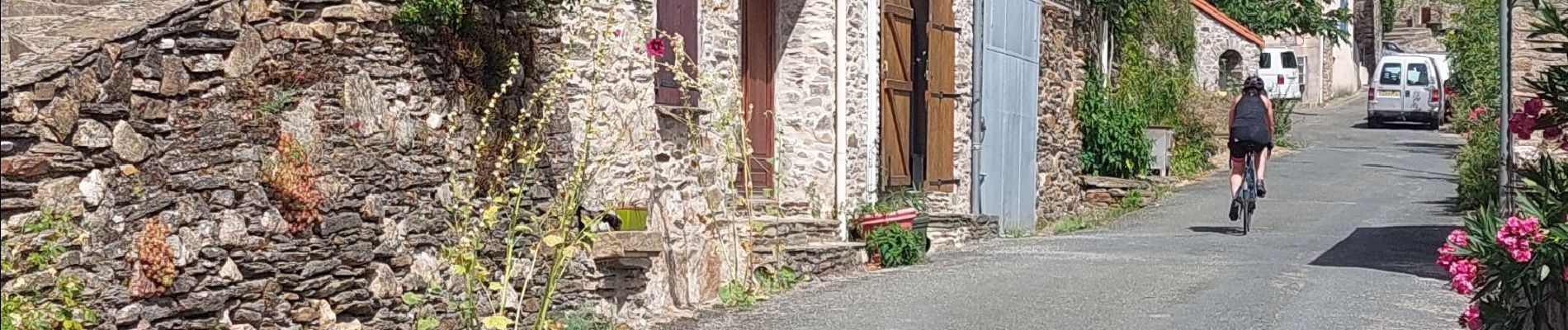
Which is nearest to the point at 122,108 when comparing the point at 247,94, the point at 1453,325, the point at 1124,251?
the point at 247,94

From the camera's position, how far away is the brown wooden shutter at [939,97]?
48.5ft

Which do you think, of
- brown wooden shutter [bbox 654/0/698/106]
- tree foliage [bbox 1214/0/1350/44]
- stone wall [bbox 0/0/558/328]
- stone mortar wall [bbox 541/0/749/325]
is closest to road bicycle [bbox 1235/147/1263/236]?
stone mortar wall [bbox 541/0/749/325]

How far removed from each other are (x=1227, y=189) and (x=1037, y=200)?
368 centimetres

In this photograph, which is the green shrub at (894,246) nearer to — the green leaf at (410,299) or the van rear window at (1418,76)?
the green leaf at (410,299)

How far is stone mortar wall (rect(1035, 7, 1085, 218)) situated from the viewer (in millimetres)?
18141

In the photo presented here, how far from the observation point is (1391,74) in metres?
35.5

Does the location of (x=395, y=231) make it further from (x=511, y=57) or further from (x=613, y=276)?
(x=613, y=276)

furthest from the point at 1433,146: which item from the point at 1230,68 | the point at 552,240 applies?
the point at 552,240

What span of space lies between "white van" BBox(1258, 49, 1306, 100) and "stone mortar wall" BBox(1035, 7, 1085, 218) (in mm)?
20618

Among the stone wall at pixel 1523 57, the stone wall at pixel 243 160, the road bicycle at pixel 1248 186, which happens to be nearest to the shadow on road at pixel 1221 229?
the road bicycle at pixel 1248 186

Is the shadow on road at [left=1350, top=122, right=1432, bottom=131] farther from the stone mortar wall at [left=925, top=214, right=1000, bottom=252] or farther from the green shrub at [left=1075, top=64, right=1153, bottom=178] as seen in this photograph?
the stone mortar wall at [left=925, top=214, right=1000, bottom=252]

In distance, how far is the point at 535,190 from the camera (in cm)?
A: 823

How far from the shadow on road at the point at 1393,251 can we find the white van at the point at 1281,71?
2448 centimetres

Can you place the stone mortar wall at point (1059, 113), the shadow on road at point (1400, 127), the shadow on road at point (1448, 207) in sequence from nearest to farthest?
the shadow on road at point (1448, 207) → the stone mortar wall at point (1059, 113) → the shadow on road at point (1400, 127)
